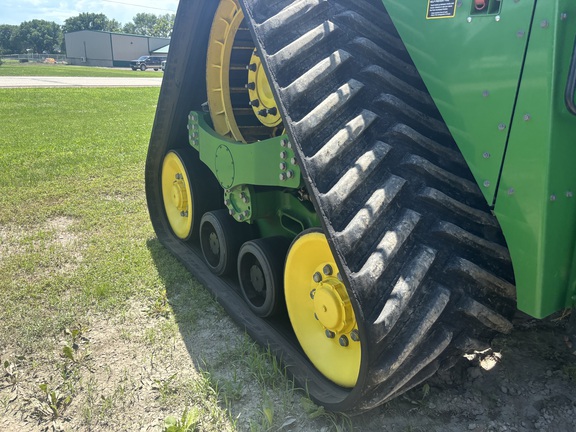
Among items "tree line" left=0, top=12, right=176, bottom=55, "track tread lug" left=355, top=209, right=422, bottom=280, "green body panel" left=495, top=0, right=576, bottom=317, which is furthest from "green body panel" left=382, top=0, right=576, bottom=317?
"tree line" left=0, top=12, right=176, bottom=55

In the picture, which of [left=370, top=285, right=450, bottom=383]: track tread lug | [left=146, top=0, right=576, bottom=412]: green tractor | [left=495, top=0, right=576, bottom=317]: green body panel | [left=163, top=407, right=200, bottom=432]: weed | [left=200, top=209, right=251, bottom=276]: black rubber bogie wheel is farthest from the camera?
[left=200, top=209, right=251, bottom=276]: black rubber bogie wheel

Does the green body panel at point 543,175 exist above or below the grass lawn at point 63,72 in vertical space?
above

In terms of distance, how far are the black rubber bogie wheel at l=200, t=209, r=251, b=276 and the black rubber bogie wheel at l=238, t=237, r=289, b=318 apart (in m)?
0.26

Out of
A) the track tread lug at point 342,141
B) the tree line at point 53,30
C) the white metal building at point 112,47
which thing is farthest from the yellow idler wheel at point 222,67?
the tree line at point 53,30

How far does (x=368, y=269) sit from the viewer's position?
6.07ft

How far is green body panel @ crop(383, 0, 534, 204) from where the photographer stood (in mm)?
1748

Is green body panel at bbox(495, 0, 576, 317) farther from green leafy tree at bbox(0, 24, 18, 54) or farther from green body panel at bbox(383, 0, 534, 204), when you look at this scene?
green leafy tree at bbox(0, 24, 18, 54)

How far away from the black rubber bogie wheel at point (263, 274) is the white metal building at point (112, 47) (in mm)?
65539

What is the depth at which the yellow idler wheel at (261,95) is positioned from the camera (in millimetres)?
2986

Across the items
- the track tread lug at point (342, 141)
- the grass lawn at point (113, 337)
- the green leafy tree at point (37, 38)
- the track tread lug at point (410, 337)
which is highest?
the green leafy tree at point (37, 38)

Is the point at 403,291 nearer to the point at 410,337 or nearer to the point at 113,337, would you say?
the point at 410,337

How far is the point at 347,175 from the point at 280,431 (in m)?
1.13

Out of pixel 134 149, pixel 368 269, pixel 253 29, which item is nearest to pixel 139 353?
pixel 368 269

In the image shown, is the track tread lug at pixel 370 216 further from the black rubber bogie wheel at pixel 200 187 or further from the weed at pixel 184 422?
the black rubber bogie wheel at pixel 200 187
